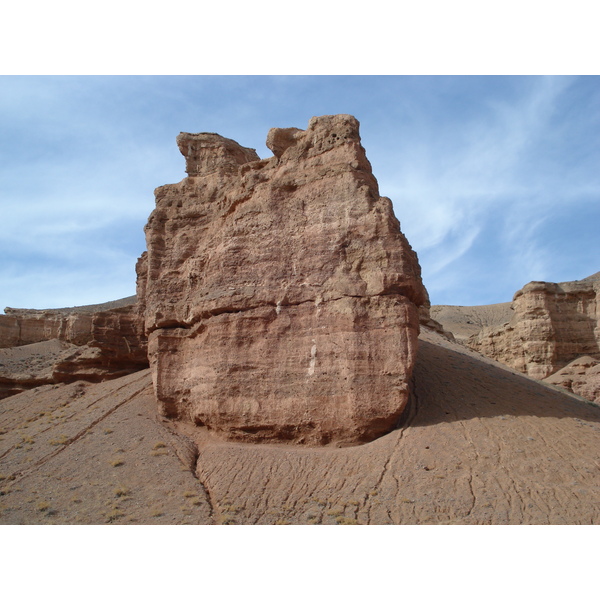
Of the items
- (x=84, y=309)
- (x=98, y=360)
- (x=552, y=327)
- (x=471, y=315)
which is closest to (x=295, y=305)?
(x=98, y=360)

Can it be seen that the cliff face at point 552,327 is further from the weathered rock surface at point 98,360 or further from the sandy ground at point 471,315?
the sandy ground at point 471,315

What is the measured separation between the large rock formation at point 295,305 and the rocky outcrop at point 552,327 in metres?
18.4

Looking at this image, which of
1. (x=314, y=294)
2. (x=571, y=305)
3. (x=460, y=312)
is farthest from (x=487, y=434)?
(x=460, y=312)

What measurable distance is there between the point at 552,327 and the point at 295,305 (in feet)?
70.3

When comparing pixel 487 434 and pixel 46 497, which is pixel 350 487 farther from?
pixel 46 497

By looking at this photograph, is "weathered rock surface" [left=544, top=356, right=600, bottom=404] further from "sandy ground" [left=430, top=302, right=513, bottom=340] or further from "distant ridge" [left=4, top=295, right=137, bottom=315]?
"sandy ground" [left=430, top=302, right=513, bottom=340]

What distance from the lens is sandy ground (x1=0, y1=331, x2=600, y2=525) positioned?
1051 centimetres

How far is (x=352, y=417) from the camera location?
509 inches

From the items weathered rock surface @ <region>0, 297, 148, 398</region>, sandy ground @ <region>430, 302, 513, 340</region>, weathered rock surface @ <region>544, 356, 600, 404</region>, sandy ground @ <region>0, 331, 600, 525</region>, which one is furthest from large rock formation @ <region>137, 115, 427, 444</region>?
sandy ground @ <region>430, 302, 513, 340</region>

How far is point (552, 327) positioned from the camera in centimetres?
3034

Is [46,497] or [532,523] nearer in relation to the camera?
[532,523]

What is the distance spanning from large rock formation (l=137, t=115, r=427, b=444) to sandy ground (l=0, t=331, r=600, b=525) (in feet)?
2.77

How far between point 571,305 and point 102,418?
26211 millimetres

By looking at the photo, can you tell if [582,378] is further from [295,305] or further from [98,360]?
[98,360]
